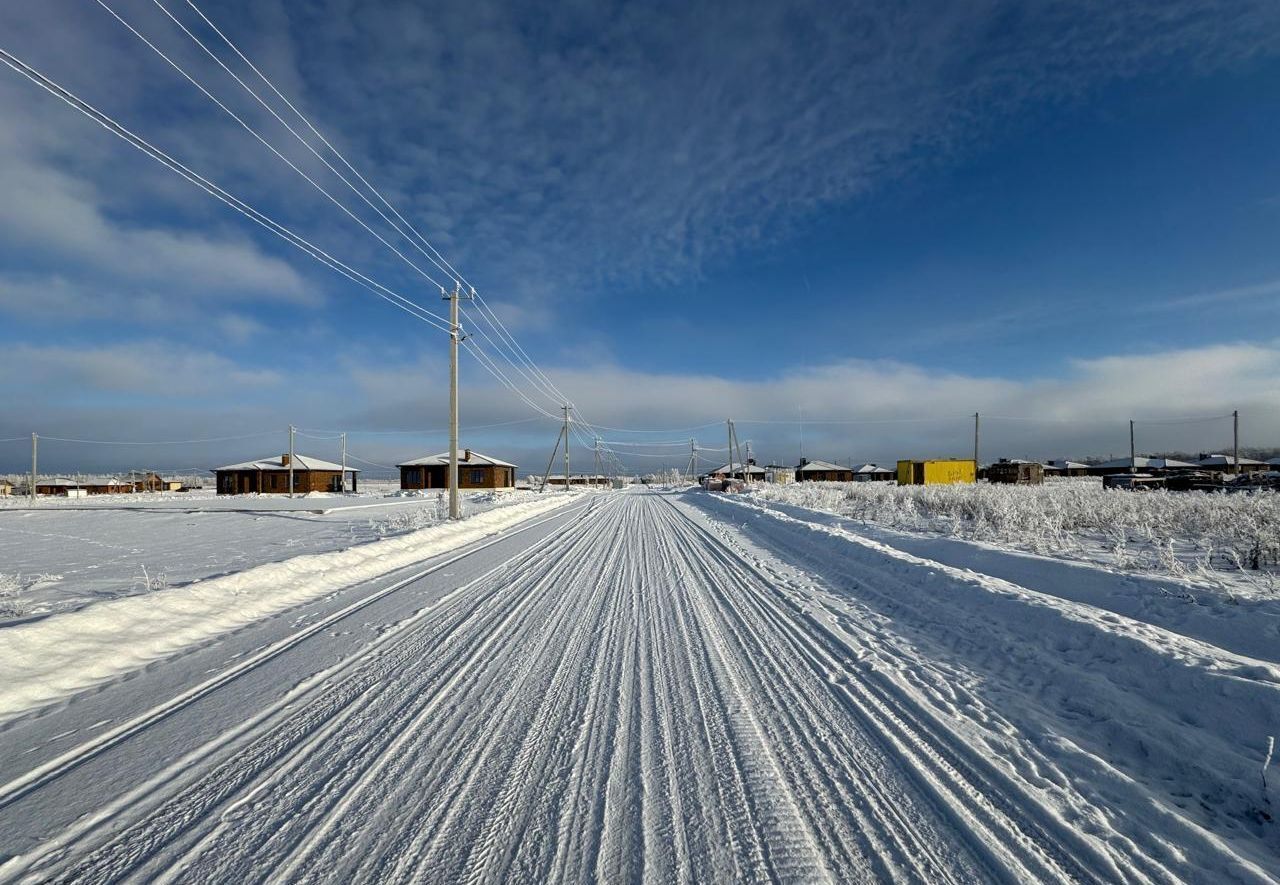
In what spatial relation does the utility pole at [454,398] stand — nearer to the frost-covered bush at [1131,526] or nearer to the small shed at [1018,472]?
the frost-covered bush at [1131,526]

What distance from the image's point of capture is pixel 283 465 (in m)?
64.9

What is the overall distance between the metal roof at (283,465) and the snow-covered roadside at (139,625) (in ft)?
212

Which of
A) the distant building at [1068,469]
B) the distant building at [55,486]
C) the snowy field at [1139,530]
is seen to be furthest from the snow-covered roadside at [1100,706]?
the distant building at [55,486]

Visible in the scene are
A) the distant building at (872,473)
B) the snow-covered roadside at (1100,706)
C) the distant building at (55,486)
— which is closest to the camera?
the snow-covered roadside at (1100,706)

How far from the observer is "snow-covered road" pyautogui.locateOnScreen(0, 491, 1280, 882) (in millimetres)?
2473

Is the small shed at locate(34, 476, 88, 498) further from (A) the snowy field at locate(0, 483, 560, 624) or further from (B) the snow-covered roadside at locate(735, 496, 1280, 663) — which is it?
(B) the snow-covered roadside at locate(735, 496, 1280, 663)

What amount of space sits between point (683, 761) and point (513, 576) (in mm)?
6492

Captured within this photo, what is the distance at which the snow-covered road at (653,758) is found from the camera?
8.11 ft

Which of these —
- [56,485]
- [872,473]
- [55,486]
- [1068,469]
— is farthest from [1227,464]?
[56,485]

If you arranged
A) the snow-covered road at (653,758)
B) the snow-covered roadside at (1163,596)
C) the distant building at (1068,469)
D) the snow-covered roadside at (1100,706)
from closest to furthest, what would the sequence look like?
1. the snow-covered road at (653,758)
2. the snow-covered roadside at (1100,706)
3. the snow-covered roadside at (1163,596)
4. the distant building at (1068,469)

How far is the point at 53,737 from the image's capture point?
3701 mm

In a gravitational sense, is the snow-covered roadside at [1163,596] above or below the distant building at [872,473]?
above

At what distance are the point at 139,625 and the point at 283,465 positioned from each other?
69300mm

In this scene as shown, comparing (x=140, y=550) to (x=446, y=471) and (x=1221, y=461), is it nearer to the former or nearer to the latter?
(x=446, y=471)
